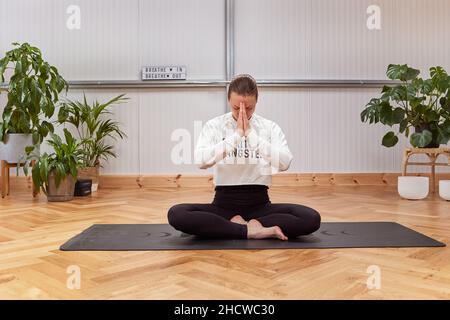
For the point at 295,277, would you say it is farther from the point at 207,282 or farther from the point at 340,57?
the point at 340,57

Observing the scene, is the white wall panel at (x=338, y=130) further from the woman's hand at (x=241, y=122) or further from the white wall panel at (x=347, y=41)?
the woman's hand at (x=241, y=122)

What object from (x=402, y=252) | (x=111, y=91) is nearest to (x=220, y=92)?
(x=111, y=91)

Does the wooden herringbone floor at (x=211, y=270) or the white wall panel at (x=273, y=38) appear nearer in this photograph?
the wooden herringbone floor at (x=211, y=270)

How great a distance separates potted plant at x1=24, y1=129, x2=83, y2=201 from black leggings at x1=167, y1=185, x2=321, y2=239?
5.30 feet

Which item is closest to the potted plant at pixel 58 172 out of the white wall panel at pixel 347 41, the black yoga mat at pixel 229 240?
the black yoga mat at pixel 229 240

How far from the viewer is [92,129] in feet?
12.4

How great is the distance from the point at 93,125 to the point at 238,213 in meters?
2.42

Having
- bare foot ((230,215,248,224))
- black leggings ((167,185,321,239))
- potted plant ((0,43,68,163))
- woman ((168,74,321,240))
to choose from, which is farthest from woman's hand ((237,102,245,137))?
potted plant ((0,43,68,163))

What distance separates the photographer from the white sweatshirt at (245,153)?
5.64 feet

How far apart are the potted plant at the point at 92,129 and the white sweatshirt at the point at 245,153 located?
209 centimetres

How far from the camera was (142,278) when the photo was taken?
48.8 inches

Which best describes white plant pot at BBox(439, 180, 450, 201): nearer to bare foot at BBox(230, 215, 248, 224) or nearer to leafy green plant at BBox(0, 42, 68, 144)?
bare foot at BBox(230, 215, 248, 224)

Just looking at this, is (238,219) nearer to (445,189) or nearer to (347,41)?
(445,189)

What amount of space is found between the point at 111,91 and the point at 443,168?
340 centimetres
